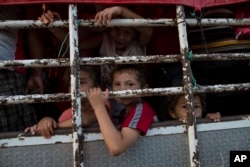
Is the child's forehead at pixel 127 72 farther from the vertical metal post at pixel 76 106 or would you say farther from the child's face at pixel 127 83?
the vertical metal post at pixel 76 106

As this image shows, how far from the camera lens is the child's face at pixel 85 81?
211cm

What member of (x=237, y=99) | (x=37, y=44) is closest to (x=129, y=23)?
(x=37, y=44)

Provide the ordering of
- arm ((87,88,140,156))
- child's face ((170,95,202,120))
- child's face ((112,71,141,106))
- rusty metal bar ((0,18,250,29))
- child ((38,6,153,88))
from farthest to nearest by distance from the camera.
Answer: child ((38,6,153,88)) < child's face ((170,95,202,120)) < child's face ((112,71,141,106)) < rusty metal bar ((0,18,250,29)) < arm ((87,88,140,156))

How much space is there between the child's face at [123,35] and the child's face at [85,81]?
0.36m

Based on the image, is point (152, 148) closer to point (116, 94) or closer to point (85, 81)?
point (116, 94)

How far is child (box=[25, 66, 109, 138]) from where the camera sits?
1766 millimetres

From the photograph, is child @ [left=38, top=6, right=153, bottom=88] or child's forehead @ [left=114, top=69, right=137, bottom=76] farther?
child @ [left=38, top=6, right=153, bottom=88]

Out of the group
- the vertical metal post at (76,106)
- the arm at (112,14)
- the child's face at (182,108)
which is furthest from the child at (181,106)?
the vertical metal post at (76,106)

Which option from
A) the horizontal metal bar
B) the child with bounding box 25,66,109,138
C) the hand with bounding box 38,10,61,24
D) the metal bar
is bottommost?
the metal bar

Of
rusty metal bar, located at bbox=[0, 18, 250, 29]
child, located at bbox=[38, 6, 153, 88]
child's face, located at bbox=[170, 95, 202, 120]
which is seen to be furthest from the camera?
child, located at bbox=[38, 6, 153, 88]

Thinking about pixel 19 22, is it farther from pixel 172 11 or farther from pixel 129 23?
pixel 172 11

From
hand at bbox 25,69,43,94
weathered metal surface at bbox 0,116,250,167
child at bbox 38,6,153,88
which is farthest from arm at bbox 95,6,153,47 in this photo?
hand at bbox 25,69,43,94

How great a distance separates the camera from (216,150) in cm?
191

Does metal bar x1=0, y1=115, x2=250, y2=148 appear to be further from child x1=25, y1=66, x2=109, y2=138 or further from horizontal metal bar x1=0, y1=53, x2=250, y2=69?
horizontal metal bar x1=0, y1=53, x2=250, y2=69
